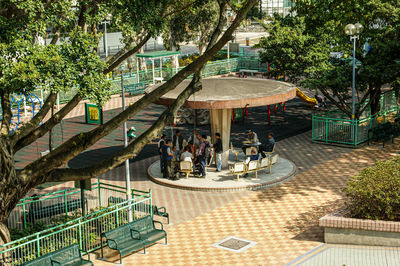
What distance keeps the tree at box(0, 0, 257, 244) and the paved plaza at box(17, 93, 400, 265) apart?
286 cm

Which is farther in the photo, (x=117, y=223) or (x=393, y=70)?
(x=393, y=70)

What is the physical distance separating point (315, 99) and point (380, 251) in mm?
22964

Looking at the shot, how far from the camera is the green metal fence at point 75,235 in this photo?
43.5ft

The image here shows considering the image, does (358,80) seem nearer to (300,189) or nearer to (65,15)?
(300,189)

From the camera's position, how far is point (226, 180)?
2128cm

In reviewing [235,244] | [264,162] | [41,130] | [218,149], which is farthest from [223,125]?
[41,130]

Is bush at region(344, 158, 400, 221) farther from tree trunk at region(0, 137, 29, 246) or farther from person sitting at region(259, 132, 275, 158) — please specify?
tree trunk at region(0, 137, 29, 246)

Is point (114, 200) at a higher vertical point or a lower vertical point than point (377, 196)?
lower

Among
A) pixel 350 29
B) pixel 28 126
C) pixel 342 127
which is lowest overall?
pixel 342 127

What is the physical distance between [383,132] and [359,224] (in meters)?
12.5

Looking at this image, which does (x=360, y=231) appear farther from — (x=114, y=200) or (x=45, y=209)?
(x=45, y=209)

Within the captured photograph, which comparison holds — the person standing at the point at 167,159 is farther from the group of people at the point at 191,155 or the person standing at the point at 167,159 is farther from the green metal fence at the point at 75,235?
the green metal fence at the point at 75,235

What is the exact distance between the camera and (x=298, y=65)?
28.1 metres

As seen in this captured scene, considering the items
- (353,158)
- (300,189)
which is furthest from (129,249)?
(353,158)
